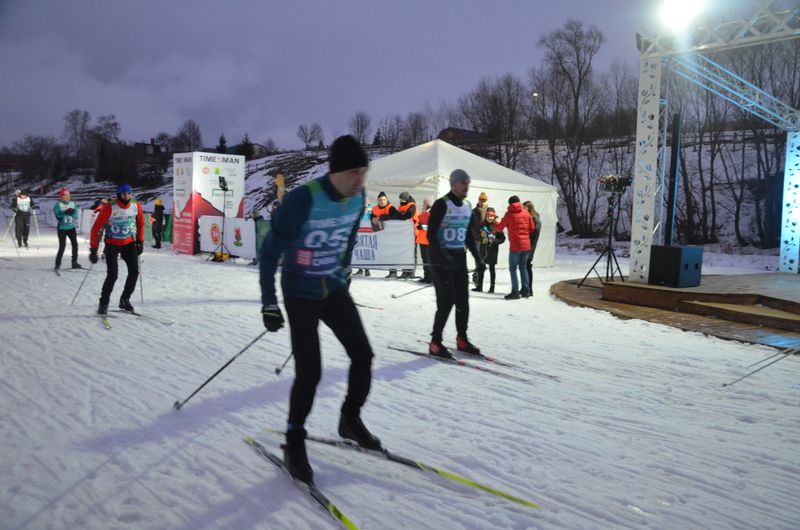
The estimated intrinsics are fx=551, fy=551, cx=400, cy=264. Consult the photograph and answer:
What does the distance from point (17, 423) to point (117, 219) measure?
4.36 meters

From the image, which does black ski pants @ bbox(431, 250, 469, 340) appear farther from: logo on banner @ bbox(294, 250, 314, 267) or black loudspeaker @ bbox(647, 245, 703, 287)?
black loudspeaker @ bbox(647, 245, 703, 287)

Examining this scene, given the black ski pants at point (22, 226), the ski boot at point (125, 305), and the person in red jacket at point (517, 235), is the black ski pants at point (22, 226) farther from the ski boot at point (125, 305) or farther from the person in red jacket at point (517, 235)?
the person in red jacket at point (517, 235)

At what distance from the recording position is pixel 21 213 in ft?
58.6

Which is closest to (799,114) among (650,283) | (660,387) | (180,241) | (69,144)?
(650,283)

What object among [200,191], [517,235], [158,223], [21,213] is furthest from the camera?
[158,223]

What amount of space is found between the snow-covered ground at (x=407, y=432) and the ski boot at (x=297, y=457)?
3.7 inches

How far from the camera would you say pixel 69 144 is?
108 m

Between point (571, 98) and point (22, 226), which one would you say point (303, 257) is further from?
point (571, 98)

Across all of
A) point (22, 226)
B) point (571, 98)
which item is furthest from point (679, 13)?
point (571, 98)

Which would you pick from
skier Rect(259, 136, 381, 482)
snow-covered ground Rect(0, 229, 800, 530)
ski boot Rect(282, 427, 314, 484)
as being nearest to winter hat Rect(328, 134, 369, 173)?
skier Rect(259, 136, 381, 482)

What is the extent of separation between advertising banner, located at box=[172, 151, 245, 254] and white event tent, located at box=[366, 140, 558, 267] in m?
5.07

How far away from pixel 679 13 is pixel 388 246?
7336 millimetres

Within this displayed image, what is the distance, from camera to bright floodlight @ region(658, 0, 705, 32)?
895 centimetres

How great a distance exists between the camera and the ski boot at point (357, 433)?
328cm
